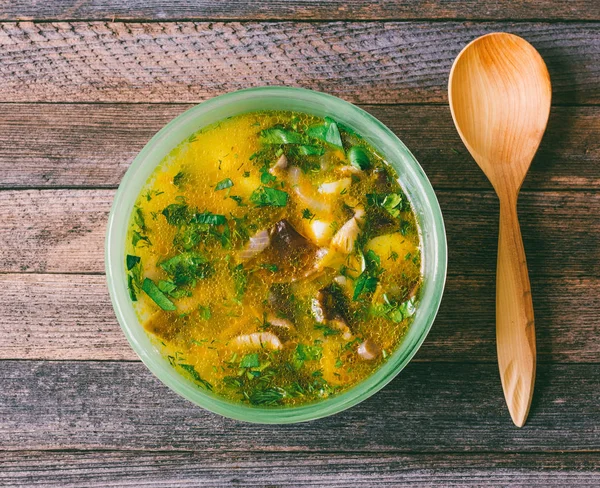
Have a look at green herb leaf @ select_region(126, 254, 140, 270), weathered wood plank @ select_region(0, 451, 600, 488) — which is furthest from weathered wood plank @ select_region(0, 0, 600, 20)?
weathered wood plank @ select_region(0, 451, 600, 488)

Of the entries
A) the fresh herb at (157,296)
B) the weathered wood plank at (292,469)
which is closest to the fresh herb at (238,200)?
the fresh herb at (157,296)

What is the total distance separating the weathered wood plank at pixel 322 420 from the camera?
1.15m

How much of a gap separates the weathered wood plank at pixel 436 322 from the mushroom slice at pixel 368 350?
0.19 m

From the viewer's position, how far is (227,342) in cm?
99

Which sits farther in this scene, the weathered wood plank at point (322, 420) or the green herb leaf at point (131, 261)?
the weathered wood plank at point (322, 420)

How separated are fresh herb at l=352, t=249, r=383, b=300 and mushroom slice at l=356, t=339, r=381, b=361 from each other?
3.3 inches

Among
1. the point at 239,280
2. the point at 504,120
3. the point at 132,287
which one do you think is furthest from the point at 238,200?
the point at 504,120

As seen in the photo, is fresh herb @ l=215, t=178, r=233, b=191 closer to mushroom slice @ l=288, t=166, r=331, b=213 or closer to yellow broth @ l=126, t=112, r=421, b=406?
yellow broth @ l=126, t=112, r=421, b=406

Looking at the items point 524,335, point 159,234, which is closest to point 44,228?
point 159,234

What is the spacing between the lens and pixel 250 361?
3.22 ft

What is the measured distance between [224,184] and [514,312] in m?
0.60

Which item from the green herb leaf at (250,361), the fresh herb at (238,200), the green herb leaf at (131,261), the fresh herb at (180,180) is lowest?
the green herb leaf at (250,361)

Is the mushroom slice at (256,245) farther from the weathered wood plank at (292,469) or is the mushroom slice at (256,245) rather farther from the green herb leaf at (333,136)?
the weathered wood plank at (292,469)

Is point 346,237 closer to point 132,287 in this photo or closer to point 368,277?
point 368,277
